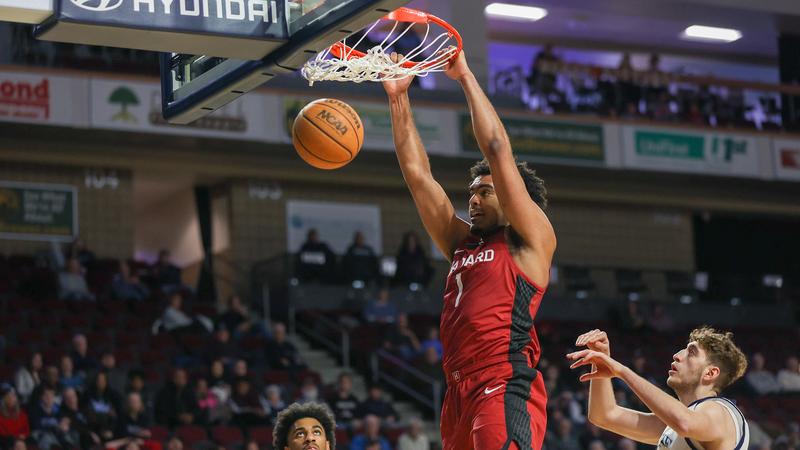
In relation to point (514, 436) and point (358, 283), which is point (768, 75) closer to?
point (358, 283)

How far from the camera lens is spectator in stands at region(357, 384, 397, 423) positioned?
14.2 m

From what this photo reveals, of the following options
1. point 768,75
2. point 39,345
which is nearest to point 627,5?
point 768,75

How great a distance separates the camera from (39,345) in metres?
14.1

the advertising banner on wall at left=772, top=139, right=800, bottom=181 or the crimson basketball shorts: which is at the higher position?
the advertising banner on wall at left=772, top=139, right=800, bottom=181

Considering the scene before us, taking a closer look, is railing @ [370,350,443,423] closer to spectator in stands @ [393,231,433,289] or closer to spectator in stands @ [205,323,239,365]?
spectator in stands @ [205,323,239,365]

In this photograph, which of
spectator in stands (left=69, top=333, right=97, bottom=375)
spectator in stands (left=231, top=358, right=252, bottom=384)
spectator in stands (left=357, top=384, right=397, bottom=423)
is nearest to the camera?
spectator in stands (left=69, top=333, right=97, bottom=375)

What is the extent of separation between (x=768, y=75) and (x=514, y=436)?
2294 cm

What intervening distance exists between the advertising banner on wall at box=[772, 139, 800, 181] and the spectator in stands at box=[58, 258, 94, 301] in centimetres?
1184

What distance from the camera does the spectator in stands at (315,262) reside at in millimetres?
18688

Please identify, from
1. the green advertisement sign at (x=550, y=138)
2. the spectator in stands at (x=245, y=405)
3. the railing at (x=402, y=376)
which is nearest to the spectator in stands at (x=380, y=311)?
the railing at (x=402, y=376)

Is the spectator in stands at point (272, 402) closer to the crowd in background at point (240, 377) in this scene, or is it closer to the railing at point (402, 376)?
the crowd in background at point (240, 377)

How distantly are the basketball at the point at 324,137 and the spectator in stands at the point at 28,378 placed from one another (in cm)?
772

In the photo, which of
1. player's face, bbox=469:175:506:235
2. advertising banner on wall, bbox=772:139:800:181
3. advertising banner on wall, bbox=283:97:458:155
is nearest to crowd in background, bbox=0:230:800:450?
advertising banner on wall, bbox=283:97:458:155

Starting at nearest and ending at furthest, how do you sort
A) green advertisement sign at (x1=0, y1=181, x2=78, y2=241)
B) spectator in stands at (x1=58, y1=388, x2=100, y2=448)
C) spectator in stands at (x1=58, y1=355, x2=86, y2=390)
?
spectator in stands at (x1=58, y1=388, x2=100, y2=448)
spectator in stands at (x1=58, y1=355, x2=86, y2=390)
green advertisement sign at (x1=0, y1=181, x2=78, y2=241)
